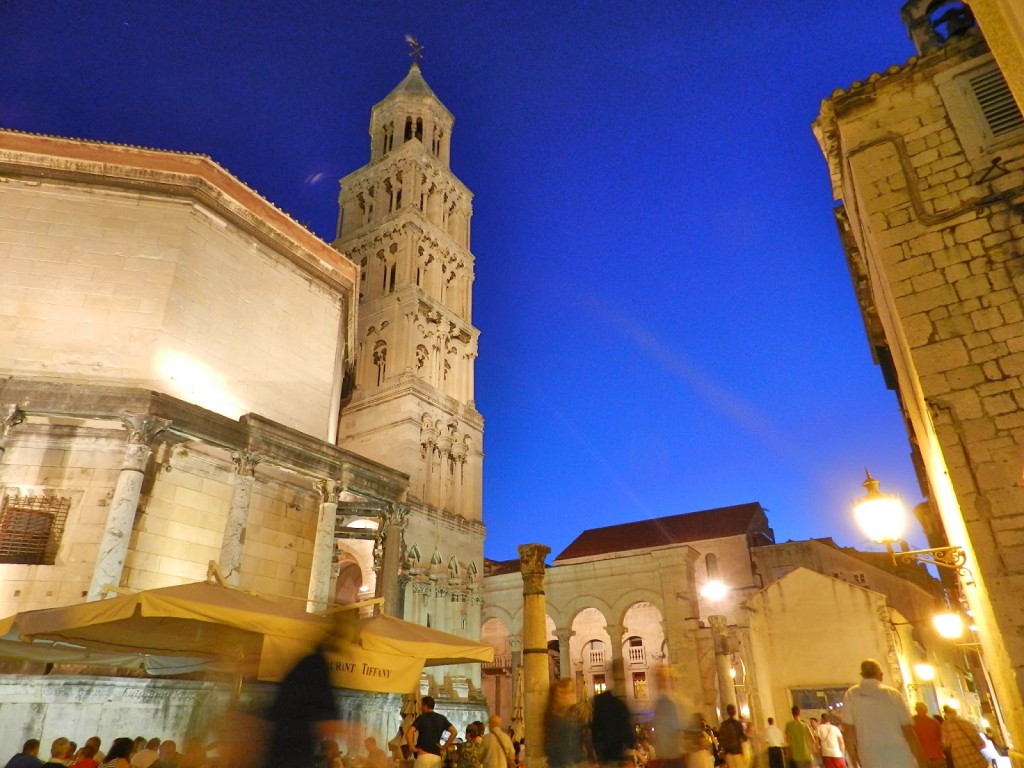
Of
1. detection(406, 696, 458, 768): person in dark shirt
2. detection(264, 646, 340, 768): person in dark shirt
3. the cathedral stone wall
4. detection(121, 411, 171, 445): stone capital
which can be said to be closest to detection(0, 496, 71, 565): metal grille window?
detection(121, 411, 171, 445): stone capital

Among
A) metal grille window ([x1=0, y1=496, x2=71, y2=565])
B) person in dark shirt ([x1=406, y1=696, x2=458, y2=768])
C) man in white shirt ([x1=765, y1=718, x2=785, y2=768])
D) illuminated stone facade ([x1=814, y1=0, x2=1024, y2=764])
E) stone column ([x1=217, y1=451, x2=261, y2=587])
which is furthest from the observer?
stone column ([x1=217, y1=451, x2=261, y2=587])

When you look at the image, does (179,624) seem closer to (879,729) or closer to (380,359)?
(879,729)

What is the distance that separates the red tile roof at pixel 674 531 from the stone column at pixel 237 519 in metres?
30.1

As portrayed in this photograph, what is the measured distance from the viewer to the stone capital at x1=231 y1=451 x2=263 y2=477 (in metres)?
15.1

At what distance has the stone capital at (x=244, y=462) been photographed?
15125 mm

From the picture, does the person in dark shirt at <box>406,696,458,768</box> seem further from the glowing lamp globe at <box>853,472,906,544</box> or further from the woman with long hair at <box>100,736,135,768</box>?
the glowing lamp globe at <box>853,472,906,544</box>

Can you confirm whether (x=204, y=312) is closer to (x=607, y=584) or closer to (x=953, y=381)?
(x=953, y=381)

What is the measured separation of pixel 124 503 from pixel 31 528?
2294mm

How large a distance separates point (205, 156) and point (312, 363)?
7024 millimetres

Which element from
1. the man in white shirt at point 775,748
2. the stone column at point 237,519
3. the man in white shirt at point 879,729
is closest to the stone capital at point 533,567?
the man in white shirt at point 775,748

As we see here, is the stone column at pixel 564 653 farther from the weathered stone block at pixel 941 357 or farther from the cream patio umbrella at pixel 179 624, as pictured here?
the weathered stone block at pixel 941 357

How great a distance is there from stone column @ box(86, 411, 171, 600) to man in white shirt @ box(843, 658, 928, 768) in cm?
1256

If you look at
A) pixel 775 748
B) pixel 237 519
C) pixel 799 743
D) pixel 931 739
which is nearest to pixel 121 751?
pixel 237 519

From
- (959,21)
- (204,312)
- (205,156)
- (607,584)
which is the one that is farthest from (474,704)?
(959,21)
